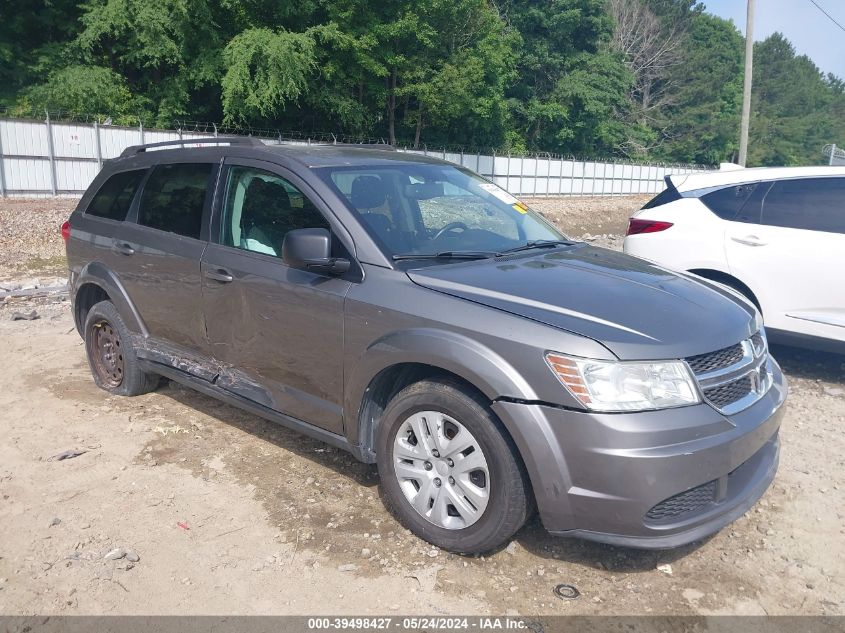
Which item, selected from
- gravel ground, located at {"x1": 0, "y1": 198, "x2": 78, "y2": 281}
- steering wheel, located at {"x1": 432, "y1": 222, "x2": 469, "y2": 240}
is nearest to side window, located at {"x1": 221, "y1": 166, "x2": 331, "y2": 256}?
steering wheel, located at {"x1": 432, "y1": 222, "x2": 469, "y2": 240}

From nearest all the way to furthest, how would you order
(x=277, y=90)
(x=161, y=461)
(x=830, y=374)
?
(x=161, y=461) < (x=830, y=374) < (x=277, y=90)

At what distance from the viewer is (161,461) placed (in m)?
4.36

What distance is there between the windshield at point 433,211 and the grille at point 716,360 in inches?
49.5

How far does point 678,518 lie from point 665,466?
29 cm

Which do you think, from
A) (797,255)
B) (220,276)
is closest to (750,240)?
(797,255)

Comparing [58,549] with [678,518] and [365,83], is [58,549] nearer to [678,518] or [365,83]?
[678,518]

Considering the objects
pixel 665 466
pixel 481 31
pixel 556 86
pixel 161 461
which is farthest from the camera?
pixel 556 86

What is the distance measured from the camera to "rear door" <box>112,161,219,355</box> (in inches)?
174

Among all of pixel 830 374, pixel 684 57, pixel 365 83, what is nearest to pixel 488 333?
pixel 830 374

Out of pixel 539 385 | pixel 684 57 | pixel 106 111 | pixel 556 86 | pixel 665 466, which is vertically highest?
pixel 684 57

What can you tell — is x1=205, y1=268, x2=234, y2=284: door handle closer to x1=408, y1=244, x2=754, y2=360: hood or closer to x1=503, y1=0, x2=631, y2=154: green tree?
x1=408, y1=244, x2=754, y2=360: hood

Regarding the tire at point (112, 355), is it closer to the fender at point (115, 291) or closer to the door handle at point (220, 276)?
the fender at point (115, 291)

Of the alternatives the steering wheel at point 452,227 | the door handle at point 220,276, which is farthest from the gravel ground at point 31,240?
the steering wheel at point 452,227

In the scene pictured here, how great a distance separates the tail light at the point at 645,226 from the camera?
253 inches
